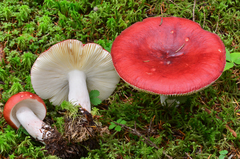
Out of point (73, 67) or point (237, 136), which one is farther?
point (73, 67)

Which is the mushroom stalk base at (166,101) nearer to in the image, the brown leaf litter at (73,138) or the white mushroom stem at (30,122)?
the brown leaf litter at (73,138)

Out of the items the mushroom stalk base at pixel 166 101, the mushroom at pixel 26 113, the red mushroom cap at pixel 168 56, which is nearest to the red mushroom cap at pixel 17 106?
the mushroom at pixel 26 113

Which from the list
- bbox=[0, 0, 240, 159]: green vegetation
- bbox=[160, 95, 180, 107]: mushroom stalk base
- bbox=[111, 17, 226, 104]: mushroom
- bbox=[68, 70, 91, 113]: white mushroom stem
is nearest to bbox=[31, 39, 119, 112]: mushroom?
bbox=[68, 70, 91, 113]: white mushroom stem

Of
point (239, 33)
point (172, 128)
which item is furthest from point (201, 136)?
point (239, 33)

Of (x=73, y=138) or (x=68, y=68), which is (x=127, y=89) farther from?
(x=73, y=138)

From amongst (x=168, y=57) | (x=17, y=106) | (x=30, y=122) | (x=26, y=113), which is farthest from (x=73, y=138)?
(x=168, y=57)

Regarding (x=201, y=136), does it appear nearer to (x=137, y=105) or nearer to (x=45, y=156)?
(x=137, y=105)
